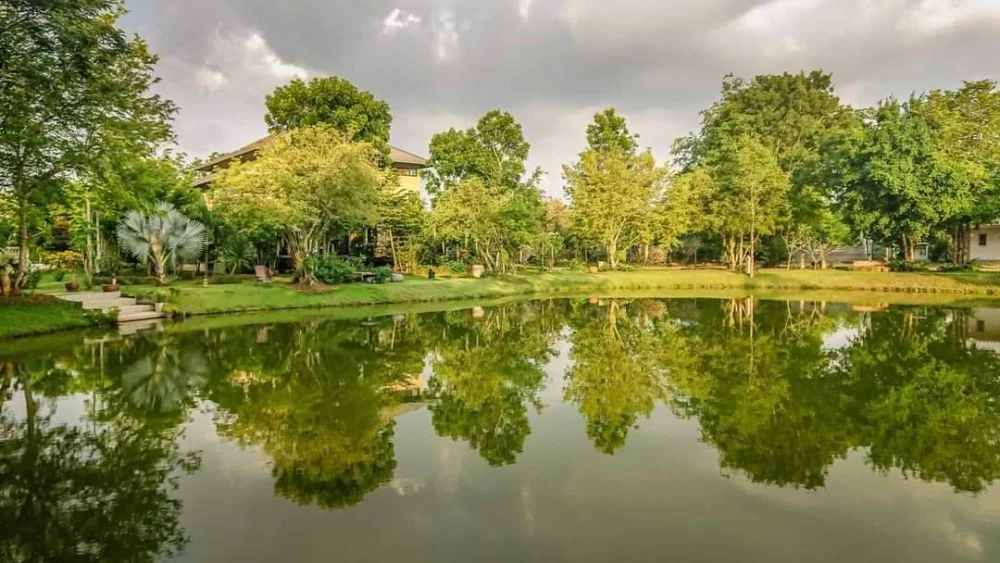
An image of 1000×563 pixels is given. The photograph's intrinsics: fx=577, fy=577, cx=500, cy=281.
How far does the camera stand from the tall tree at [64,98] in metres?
17.0

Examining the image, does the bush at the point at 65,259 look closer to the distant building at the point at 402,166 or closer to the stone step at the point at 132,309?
the distant building at the point at 402,166

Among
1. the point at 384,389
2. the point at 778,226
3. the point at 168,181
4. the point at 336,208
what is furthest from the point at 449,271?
the point at 384,389

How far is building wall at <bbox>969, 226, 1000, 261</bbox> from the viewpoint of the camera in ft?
152

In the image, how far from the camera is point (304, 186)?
27141 mm

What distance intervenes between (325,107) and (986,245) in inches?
2084

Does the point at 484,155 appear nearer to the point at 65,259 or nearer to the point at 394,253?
the point at 394,253

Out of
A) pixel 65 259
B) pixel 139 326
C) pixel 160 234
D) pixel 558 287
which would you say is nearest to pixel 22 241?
pixel 139 326

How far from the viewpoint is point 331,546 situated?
4.97 metres

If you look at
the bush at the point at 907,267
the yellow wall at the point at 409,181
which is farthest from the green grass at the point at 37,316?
the bush at the point at 907,267

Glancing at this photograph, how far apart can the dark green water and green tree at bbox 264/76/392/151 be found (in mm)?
28352

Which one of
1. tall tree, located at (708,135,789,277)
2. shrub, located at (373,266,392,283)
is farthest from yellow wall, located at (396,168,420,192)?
tall tree, located at (708,135,789,277)

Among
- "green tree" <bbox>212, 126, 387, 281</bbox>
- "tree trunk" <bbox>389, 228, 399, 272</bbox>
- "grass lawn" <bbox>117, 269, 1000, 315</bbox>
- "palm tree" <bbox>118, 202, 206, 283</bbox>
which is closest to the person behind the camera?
"grass lawn" <bbox>117, 269, 1000, 315</bbox>

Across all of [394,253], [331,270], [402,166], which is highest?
[402,166]

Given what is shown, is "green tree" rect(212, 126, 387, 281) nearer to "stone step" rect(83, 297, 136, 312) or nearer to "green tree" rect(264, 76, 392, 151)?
"stone step" rect(83, 297, 136, 312)
